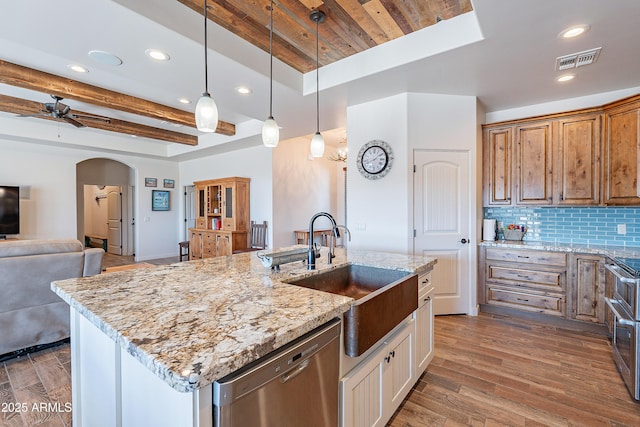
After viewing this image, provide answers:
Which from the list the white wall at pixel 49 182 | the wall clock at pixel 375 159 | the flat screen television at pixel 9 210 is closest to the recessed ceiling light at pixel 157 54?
the wall clock at pixel 375 159

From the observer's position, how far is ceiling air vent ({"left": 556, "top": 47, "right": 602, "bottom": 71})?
2486mm

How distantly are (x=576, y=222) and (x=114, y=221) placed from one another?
10.5m

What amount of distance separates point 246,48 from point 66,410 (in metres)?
3.04

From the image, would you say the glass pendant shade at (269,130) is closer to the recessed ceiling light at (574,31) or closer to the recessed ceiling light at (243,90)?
the recessed ceiling light at (243,90)

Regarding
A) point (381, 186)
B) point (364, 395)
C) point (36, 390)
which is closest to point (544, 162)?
point (381, 186)

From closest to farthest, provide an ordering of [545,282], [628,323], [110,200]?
[628,323]
[545,282]
[110,200]

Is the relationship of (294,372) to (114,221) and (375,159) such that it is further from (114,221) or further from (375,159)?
(114,221)

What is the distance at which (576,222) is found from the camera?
11.8 feet

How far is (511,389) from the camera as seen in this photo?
2.12 meters

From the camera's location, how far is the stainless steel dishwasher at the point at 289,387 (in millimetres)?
804

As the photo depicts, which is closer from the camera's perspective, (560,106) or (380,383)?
(380,383)

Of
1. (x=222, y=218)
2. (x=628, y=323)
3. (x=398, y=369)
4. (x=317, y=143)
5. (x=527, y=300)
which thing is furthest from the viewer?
(x=222, y=218)

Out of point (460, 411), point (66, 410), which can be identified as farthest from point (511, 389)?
point (66, 410)

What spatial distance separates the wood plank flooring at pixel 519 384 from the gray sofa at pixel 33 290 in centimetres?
309
